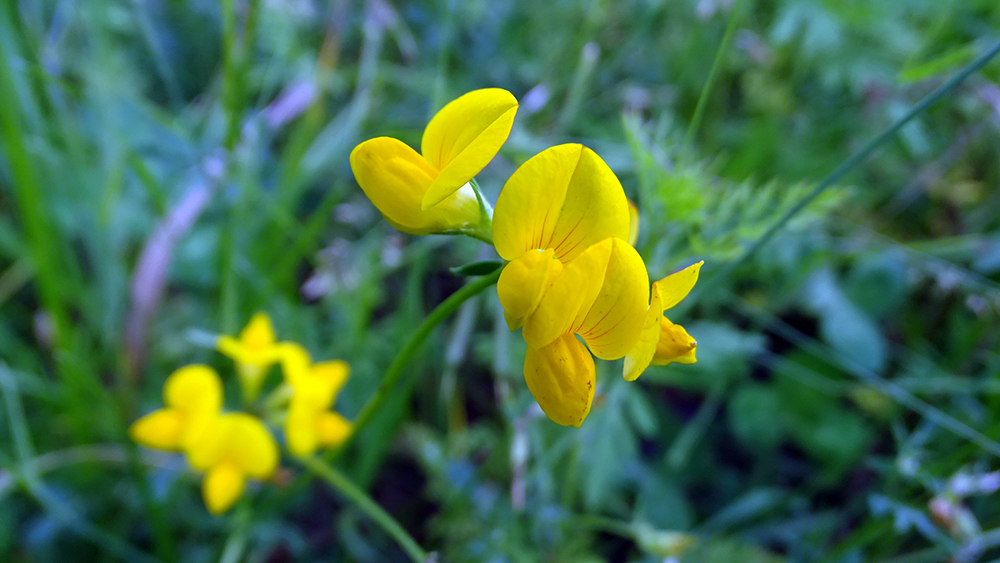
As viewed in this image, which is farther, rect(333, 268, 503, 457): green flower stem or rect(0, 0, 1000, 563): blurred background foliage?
rect(0, 0, 1000, 563): blurred background foliage

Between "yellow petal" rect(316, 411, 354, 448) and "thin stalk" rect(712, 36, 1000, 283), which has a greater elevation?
"thin stalk" rect(712, 36, 1000, 283)

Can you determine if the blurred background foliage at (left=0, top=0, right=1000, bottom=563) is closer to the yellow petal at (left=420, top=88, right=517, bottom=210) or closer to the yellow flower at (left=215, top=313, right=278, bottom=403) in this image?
the yellow flower at (left=215, top=313, right=278, bottom=403)

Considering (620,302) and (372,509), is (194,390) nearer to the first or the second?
(372,509)

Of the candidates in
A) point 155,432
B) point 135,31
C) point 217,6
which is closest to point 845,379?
point 155,432

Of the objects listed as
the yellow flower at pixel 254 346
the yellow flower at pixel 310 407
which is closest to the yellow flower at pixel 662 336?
the yellow flower at pixel 310 407

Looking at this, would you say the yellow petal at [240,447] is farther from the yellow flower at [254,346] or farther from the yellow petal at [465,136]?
the yellow petal at [465,136]

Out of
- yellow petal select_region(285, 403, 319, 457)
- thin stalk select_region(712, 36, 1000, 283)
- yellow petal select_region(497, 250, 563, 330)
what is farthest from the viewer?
yellow petal select_region(285, 403, 319, 457)

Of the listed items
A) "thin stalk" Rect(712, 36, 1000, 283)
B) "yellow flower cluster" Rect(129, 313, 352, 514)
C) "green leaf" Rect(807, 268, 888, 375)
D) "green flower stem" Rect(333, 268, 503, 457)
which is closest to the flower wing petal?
"yellow flower cluster" Rect(129, 313, 352, 514)
